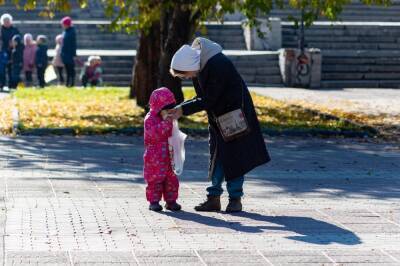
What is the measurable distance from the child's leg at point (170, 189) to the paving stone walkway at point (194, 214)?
0.18 meters

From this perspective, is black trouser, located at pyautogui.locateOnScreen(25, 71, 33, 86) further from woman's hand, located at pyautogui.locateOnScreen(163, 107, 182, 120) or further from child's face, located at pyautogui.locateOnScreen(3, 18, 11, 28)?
woman's hand, located at pyautogui.locateOnScreen(163, 107, 182, 120)

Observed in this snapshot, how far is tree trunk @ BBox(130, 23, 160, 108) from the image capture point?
22.9 metres

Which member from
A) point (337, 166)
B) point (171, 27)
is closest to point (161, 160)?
point (337, 166)

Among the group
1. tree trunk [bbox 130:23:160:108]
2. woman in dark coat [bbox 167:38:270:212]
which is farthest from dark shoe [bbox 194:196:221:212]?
tree trunk [bbox 130:23:160:108]

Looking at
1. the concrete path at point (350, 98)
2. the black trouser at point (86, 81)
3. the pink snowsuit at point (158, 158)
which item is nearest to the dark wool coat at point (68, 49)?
the black trouser at point (86, 81)

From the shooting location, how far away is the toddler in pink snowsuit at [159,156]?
11.0 m

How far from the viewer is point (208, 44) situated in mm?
10812

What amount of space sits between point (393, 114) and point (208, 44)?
12.2 metres

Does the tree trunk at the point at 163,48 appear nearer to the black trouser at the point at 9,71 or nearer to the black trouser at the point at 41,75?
the black trouser at the point at 41,75

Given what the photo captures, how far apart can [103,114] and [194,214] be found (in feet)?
36.3

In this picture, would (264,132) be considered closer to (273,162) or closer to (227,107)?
(273,162)

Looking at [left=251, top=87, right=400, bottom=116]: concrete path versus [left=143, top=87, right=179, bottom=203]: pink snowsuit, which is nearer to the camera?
[left=143, top=87, right=179, bottom=203]: pink snowsuit

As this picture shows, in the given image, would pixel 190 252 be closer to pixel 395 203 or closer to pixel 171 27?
pixel 395 203

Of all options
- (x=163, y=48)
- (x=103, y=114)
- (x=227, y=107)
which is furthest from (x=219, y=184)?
(x=103, y=114)
